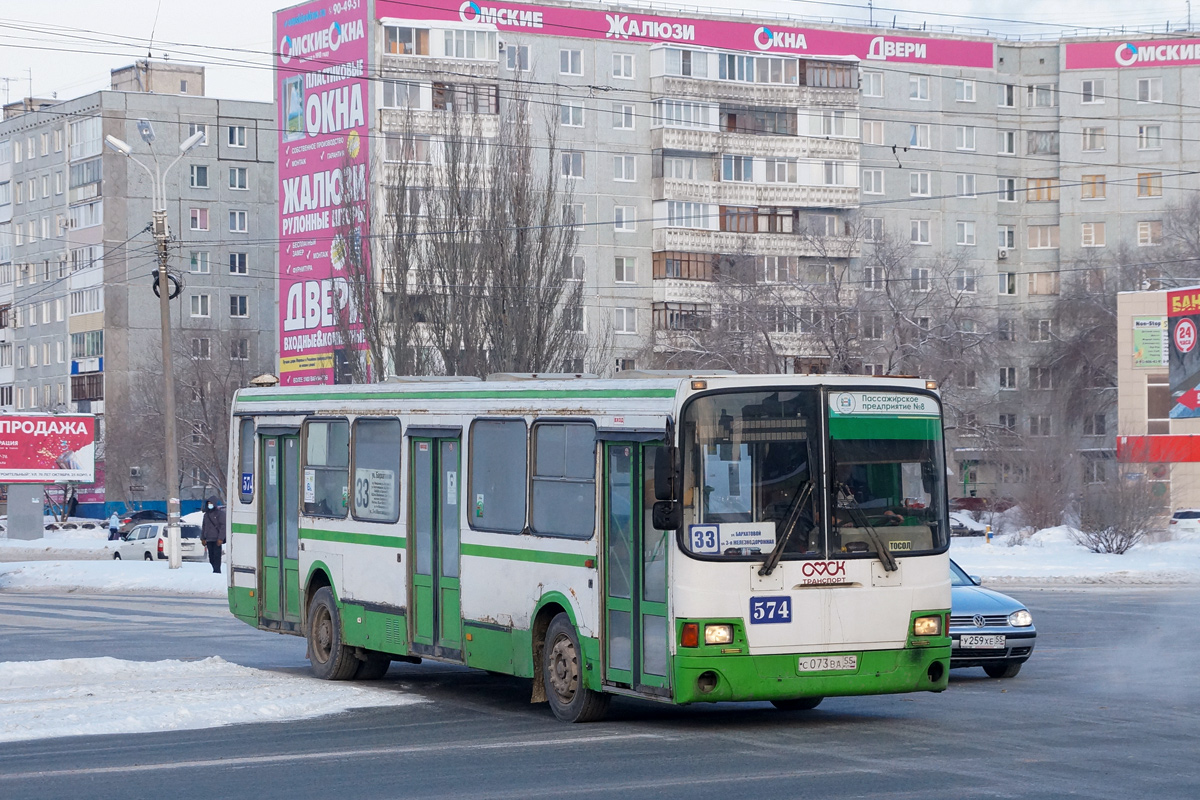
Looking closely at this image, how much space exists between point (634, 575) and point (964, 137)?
8477 cm

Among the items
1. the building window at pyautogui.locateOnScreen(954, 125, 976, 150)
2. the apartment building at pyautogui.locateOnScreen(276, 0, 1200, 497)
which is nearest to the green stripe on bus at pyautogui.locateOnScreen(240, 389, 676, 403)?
the apartment building at pyautogui.locateOnScreen(276, 0, 1200, 497)

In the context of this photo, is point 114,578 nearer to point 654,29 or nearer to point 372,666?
point 372,666

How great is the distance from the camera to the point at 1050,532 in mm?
47688

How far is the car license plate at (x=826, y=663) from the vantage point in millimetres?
12172

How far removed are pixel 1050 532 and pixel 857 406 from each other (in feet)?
121

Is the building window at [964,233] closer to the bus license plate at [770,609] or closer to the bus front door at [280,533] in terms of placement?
the bus front door at [280,533]

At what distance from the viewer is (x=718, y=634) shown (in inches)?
469

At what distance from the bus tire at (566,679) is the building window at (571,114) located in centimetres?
7028

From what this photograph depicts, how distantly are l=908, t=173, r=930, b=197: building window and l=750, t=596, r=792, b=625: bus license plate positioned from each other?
81.6 metres

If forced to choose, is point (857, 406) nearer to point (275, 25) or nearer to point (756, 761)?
point (756, 761)

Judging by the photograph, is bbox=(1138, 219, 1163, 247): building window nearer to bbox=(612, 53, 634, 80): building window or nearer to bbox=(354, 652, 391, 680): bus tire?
bbox=(612, 53, 634, 80): building window

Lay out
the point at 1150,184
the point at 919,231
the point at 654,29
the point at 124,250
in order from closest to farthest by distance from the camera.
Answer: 1. the point at 654,29
2. the point at 919,231
3. the point at 1150,184
4. the point at 124,250

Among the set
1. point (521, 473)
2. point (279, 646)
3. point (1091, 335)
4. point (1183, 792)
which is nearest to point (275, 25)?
point (1091, 335)

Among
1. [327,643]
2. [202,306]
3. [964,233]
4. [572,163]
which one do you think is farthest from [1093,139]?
[327,643]
